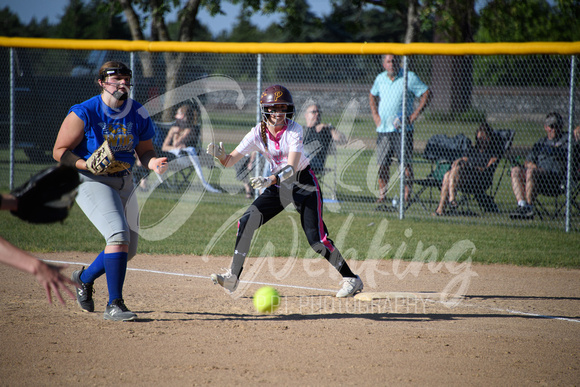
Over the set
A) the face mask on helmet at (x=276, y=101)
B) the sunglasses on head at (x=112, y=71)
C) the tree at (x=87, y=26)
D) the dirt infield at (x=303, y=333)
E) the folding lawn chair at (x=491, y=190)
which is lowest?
the dirt infield at (x=303, y=333)

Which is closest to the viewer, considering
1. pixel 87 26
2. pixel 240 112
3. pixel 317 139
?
pixel 317 139

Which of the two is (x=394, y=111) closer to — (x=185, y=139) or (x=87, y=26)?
(x=185, y=139)

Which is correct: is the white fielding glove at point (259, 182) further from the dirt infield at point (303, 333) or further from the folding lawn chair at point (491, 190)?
the folding lawn chair at point (491, 190)

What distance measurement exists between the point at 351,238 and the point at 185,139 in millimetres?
4152

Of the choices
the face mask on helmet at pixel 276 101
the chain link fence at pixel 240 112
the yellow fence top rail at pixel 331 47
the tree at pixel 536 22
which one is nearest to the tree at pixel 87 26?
the tree at pixel 536 22

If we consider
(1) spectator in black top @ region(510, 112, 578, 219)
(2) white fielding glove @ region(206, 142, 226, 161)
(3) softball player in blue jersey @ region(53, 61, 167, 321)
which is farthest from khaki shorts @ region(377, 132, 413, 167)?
(3) softball player in blue jersey @ region(53, 61, 167, 321)

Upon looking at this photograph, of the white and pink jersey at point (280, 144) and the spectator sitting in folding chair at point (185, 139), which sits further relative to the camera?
the spectator sitting in folding chair at point (185, 139)

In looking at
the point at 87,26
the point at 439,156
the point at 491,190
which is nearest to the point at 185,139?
the point at 439,156

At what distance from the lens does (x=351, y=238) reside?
7668 mm

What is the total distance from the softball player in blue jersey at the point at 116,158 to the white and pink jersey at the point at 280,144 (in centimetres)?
90

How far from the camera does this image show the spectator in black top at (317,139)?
955cm

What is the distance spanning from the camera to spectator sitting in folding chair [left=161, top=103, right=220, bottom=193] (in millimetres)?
10336

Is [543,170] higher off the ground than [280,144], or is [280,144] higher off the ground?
[280,144]

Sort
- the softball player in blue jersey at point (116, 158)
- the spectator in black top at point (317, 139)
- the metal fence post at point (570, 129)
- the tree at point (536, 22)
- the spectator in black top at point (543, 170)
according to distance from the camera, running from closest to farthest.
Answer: the softball player in blue jersey at point (116, 158), the metal fence post at point (570, 129), the spectator in black top at point (543, 170), the spectator in black top at point (317, 139), the tree at point (536, 22)
